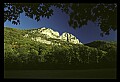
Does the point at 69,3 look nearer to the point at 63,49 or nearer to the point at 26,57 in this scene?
the point at 63,49

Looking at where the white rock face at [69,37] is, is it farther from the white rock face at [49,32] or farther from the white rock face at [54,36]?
the white rock face at [49,32]

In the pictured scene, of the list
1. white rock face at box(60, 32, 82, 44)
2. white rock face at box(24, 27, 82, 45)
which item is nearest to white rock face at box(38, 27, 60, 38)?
white rock face at box(24, 27, 82, 45)

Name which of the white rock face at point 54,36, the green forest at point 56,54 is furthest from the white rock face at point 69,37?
the green forest at point 56,54

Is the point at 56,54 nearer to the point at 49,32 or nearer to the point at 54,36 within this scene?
the point at 54,36

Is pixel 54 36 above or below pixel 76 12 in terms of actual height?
below

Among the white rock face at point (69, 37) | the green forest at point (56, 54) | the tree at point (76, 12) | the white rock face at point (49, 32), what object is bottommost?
the green forest at point (56, 54)

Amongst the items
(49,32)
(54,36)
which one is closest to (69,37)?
(54,36)
